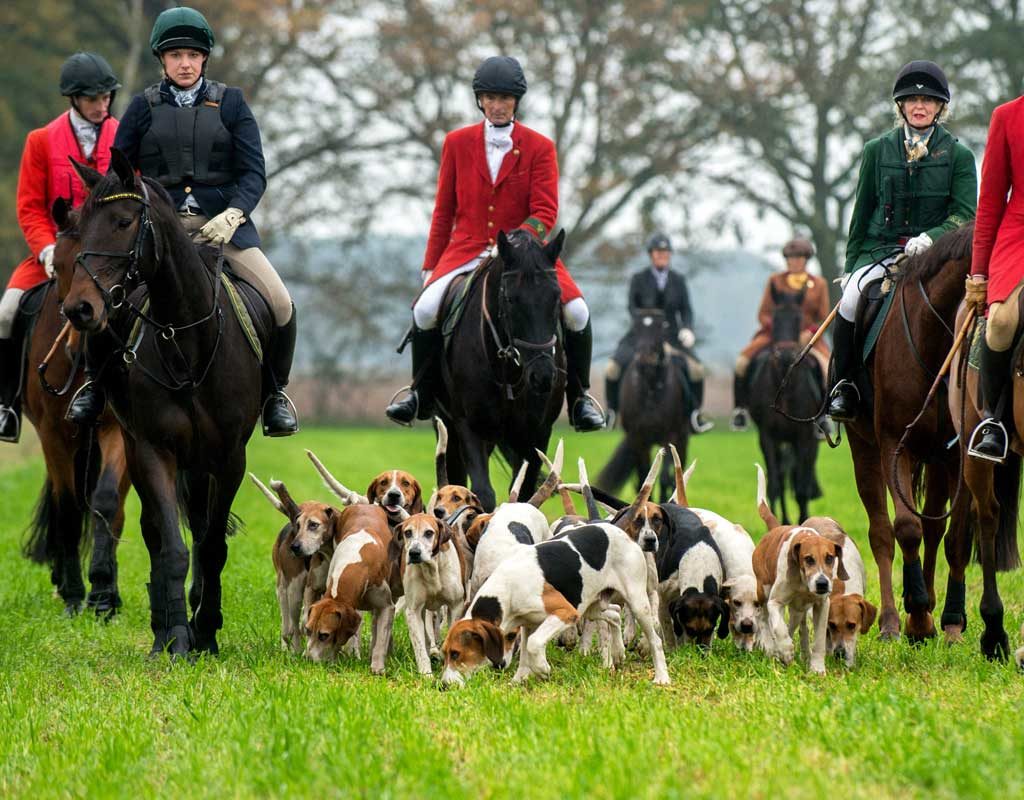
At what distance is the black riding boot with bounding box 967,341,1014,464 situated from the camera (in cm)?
727

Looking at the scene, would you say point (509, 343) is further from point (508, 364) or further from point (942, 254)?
point (942, 254)

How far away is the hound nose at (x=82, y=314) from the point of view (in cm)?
730

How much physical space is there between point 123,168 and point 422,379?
3157 millimetres

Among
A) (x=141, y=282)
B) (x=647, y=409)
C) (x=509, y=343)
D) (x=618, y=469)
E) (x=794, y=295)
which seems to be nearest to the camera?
(x=141, y=282)

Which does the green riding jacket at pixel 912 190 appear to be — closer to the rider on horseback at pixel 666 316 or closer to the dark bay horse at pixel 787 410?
the dark bay horse at pixel 787 410

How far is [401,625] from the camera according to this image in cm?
953

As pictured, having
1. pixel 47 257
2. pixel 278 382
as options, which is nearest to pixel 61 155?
pixel 47 257

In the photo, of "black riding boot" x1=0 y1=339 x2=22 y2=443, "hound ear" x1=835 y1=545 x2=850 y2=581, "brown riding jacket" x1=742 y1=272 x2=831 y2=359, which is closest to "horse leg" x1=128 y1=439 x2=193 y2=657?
"black riding boot" x1=0 y1=339 x2=22 y2=443

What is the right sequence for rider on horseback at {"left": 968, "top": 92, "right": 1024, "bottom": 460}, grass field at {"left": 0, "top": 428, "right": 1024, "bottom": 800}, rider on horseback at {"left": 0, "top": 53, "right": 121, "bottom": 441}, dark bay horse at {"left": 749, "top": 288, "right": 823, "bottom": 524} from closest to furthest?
grass field at {"left": 0, "top": 428, "right": 1024, "bottom": 800}, rider on horseback at {"left": 968, "top": 92, "right": 1024, "bottom": 460}, rider on horseback at {"left": 0, "top": 53, "right": 121, "bottom": 441}, dark bay horse at {"left": 749, "top": 288, "right": 823, "bottom": 524}

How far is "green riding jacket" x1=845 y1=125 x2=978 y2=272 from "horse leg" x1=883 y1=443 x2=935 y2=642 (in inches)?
50.0

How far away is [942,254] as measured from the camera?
845cm

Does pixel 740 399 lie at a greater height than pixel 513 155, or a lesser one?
lesser

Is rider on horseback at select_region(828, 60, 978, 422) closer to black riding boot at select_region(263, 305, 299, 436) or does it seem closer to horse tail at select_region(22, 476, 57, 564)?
black riding boot at select_region(263, 305, 299, 436)

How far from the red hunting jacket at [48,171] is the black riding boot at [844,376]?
4.62 metres
